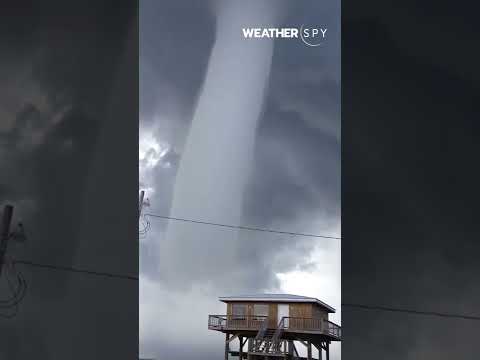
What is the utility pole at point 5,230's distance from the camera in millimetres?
1206

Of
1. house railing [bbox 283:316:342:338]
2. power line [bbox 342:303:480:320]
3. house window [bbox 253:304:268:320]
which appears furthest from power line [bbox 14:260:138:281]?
house window [bbox 253:304:268:320]

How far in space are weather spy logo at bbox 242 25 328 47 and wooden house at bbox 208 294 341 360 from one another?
2.50 ft

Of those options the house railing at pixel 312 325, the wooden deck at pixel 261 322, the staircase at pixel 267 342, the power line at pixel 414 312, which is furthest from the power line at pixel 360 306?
the staircase at pixel 267 342

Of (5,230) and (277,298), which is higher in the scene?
(5,230)

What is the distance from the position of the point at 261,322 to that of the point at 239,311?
0.13 m

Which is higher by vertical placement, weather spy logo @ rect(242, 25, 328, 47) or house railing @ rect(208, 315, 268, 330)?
weather spy logo @ rect(242, 25, 328, 47)

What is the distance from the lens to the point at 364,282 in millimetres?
1152

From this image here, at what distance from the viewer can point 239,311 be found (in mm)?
1935

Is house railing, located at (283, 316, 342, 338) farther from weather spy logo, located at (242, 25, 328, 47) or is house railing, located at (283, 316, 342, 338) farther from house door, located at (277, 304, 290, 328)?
weather spy logo, located at (242, 25, 328, 47)

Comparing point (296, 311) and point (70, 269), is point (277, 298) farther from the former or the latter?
point (70, 269)

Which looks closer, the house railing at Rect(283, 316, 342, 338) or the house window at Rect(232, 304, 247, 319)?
the house railing at Rect(283, 316, 342, 338)

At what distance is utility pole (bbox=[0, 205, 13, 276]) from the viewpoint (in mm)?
1206

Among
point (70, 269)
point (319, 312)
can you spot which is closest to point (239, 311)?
point (319, 312)

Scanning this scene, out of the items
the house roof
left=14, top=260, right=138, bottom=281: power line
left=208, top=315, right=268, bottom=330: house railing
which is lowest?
left=208, top=315, right=268, bottom=330: house railing
